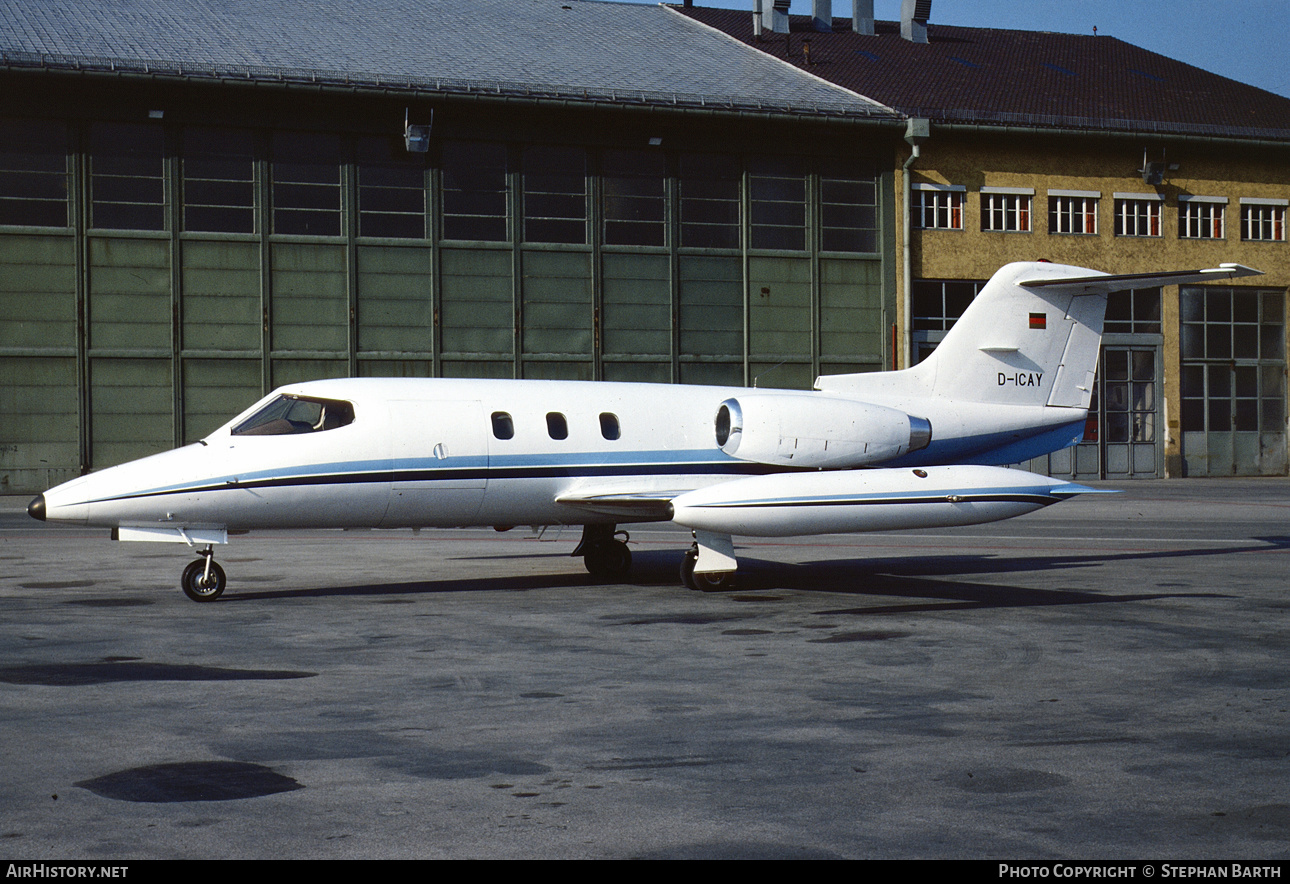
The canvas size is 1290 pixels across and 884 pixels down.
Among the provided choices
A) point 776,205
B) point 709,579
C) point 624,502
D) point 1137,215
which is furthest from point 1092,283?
point 1137,215

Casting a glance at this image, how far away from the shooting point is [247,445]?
15344 mm

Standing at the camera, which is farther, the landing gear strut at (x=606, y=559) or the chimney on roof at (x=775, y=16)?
the chimney on roof at (x=775, y=16)

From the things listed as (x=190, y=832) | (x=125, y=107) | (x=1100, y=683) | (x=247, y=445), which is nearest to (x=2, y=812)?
(x=190, y=832)

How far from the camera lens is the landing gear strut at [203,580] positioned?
49.7ft

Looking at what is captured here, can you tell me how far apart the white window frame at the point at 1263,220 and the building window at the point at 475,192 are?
2652 cm

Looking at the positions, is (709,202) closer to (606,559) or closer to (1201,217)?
(1201,217)

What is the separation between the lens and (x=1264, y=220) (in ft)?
158

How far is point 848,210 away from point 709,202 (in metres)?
4.82

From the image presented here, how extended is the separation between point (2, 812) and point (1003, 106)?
4451 cm

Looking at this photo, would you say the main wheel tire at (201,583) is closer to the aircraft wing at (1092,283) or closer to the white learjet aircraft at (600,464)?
the white learjet aircraft at (600,464)

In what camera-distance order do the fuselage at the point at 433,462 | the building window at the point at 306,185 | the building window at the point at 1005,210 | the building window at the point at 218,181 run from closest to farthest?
the fuselage at the point at 433,462 → the building window at the point at 218,181 → the building window at the point at 306,185 → the building window at the point at 1005,210

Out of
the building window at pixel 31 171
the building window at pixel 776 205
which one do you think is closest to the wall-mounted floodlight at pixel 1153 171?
the building window at pixel 776 205

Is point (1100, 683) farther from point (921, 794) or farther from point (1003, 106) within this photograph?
point (1003, 106)

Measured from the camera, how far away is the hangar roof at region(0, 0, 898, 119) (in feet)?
125
